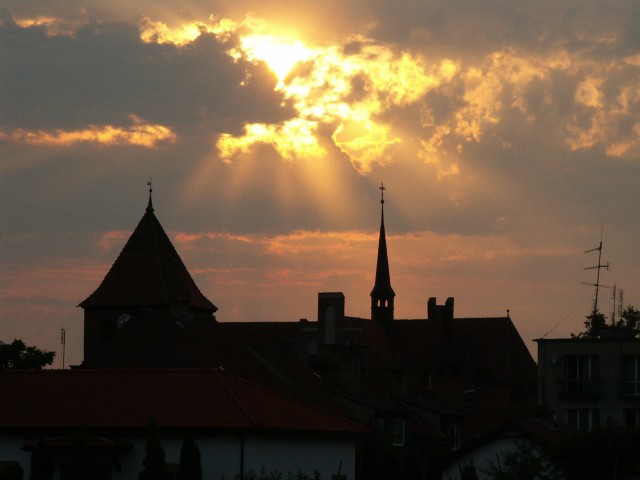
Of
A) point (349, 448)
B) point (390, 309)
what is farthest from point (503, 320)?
point (349, 448)

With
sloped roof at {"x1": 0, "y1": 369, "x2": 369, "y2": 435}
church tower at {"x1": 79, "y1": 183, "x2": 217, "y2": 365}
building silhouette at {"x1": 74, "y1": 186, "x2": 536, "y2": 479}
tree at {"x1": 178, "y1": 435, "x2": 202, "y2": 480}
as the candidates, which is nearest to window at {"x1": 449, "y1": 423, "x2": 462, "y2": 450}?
building silhouette at {"x1": 74, "y1": 186, "x2": 536, "y2": 479}

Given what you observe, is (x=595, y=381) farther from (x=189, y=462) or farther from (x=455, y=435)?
(x=189, y=462)

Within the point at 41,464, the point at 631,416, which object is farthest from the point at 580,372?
the point at 41,464

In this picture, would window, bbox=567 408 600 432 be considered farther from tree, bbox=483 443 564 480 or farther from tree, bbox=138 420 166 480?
tree, bbox=138 420 166 480

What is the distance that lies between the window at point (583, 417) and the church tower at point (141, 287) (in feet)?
107

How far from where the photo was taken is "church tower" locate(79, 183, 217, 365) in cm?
11369

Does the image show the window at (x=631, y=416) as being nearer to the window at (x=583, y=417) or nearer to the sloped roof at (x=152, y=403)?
the window at (x=583, y=417)

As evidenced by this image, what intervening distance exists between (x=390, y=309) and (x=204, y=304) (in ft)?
87.6

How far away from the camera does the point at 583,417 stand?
3438 inches

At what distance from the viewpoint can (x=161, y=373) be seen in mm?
66688

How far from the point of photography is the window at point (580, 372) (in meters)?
87.1

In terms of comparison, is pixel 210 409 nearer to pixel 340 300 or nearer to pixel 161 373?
pixel 161 373

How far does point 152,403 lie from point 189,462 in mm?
7340

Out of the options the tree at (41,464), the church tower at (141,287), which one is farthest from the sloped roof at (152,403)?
the church tower at (141,287)
